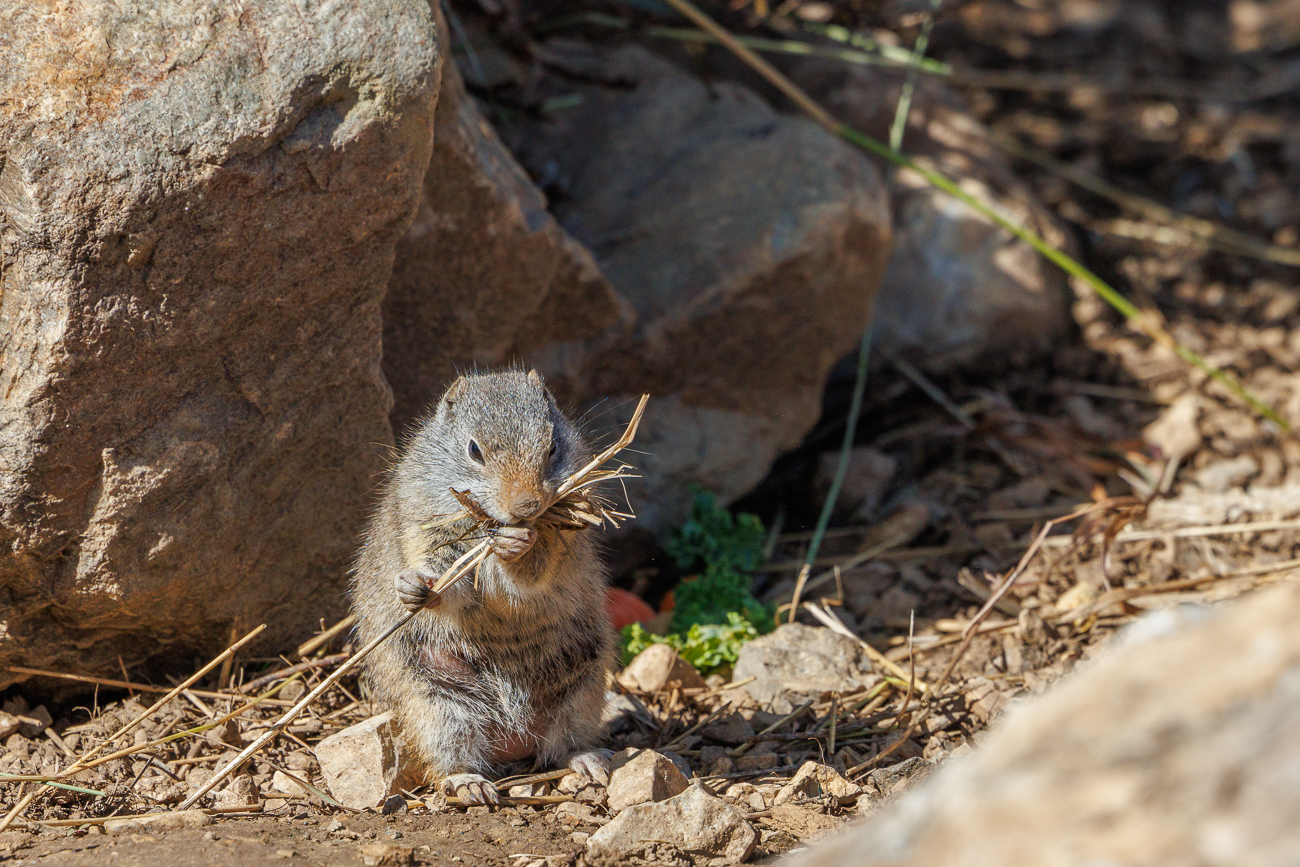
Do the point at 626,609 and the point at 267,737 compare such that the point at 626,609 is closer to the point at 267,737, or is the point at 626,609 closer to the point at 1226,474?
the point at 267,737

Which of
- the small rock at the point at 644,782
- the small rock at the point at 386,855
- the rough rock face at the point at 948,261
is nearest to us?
the small rock at the point at 386,855

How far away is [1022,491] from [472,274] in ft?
10.8

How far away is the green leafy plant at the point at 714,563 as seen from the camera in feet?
16.9

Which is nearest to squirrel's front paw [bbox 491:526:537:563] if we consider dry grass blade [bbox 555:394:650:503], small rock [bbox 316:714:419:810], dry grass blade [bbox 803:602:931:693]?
dry grass blade [bbox 555:394:650:503]

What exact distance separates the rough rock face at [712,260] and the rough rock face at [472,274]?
39 cm

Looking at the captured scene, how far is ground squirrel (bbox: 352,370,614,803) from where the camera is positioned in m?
3.86

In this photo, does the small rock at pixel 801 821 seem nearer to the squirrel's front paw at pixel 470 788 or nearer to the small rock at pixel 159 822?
the squirrel's front paw at pixel 470 788

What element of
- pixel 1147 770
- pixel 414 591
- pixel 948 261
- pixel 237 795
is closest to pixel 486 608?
pixel 414 591

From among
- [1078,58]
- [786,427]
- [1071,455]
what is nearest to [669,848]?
[786,427]

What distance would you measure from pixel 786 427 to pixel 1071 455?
5.50ft

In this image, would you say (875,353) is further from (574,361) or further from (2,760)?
(2,760)

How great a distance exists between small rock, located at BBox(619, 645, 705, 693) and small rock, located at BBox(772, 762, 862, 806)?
963mm

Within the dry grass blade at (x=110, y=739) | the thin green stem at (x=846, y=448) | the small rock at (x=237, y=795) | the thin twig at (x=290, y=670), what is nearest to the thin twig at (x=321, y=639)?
the thin twig at (x=290, y=670)

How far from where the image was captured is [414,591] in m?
3.75
